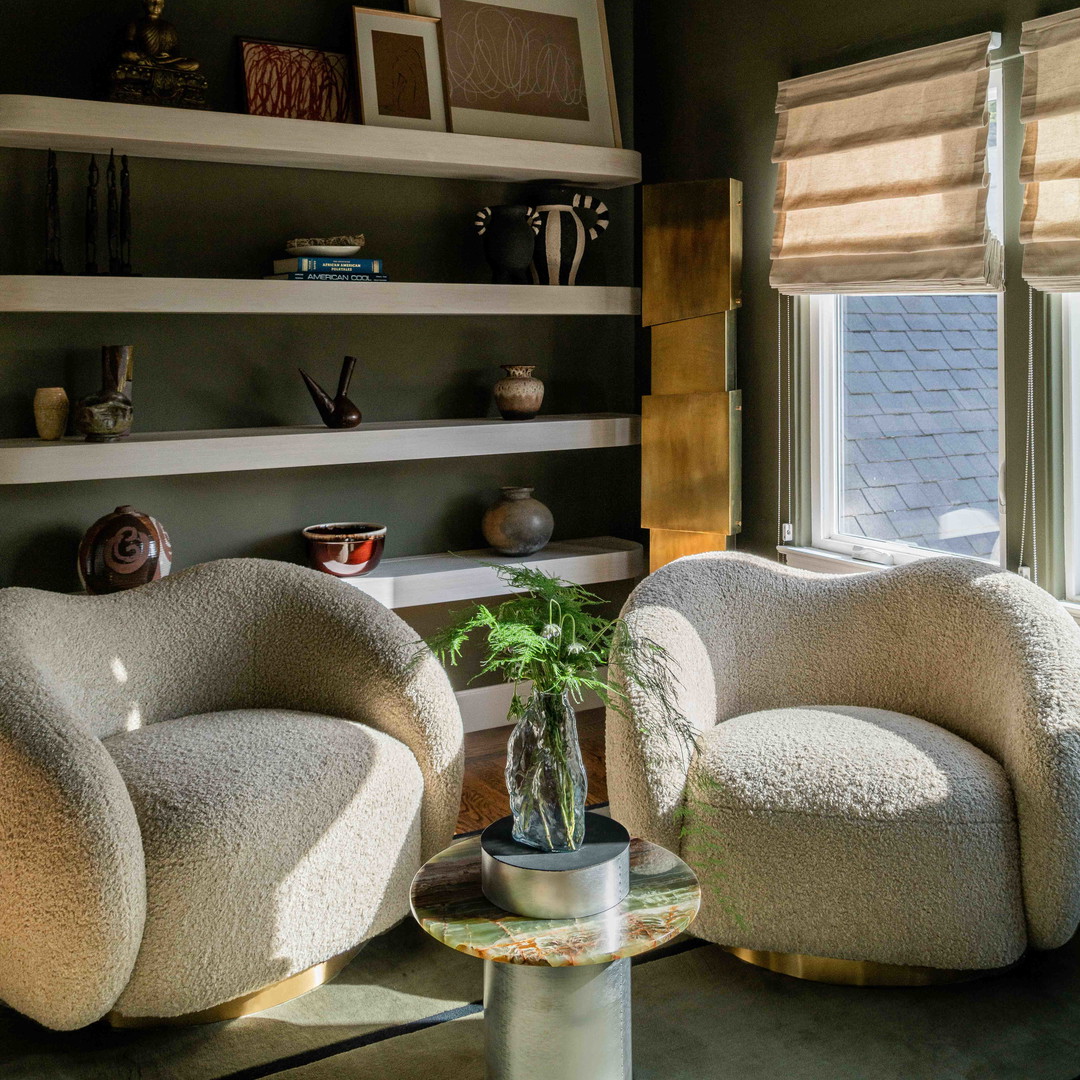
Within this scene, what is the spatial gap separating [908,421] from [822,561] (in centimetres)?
48

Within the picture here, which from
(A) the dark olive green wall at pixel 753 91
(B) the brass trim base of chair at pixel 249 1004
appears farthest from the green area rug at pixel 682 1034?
(A) the dark olive green wall at pixel 753 91

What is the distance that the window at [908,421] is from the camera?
10.2 feet

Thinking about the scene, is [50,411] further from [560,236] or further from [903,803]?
[903,803]

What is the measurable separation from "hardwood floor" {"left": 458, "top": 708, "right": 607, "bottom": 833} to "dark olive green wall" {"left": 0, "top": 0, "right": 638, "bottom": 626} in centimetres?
68

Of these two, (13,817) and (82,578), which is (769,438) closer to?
(82,578)

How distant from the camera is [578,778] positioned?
6.15 ft

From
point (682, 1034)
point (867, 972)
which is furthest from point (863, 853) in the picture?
point (682, 1034)

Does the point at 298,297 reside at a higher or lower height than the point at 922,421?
higher

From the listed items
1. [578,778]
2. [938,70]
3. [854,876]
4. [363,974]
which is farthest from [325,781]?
[938,70]

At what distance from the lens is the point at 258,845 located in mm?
2152

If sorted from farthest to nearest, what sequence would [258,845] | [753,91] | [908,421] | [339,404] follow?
1. [753,91]
2. [339,404]
3. [908,421]
4. [258,845]

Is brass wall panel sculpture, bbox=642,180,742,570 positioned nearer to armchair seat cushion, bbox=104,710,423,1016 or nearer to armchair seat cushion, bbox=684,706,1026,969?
armchair seat cushion, bbox=684,706,1026,969

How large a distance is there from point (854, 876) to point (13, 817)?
59.2 inches

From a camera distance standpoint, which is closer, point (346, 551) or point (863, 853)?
point (863, 853)
